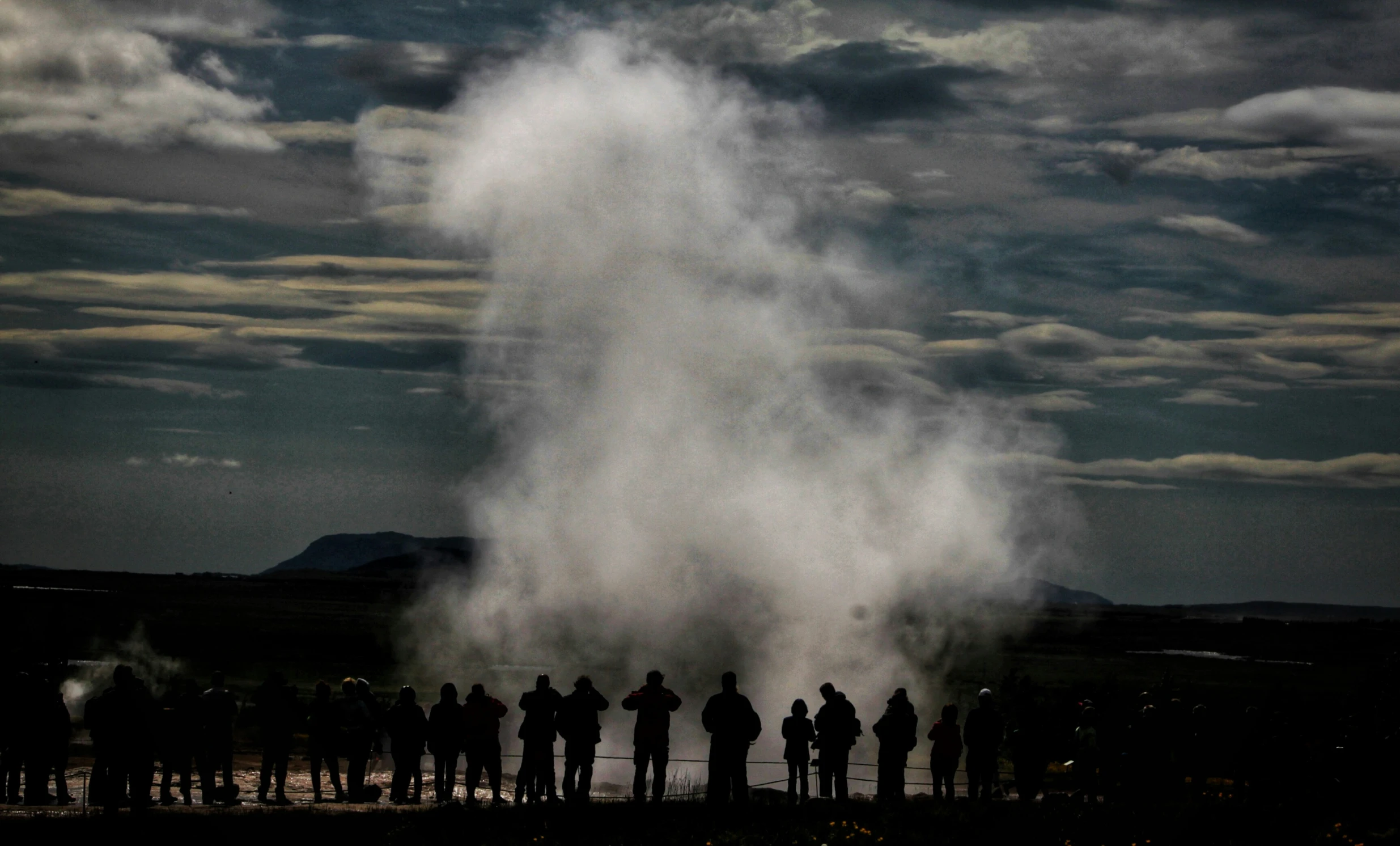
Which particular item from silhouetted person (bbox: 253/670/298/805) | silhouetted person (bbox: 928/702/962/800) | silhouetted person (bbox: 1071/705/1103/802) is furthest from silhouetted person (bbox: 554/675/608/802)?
silhouetted person (bbox: 1071/705/1103/802)

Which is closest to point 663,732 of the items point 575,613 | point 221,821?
point 221,821

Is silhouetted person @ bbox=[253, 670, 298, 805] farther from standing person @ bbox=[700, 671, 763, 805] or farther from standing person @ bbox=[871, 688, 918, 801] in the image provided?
Answer: standing person @ bbox=[871, 688, 918, 801]

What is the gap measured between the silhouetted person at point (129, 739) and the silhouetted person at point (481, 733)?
4905 millimetres

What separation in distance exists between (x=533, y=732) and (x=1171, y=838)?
10.4 metres

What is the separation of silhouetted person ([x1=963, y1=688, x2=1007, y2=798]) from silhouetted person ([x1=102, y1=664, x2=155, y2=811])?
13.4 meters

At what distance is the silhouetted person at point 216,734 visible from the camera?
75.3ft

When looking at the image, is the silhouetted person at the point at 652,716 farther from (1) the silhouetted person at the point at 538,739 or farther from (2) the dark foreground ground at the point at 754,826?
(1) the silhouetted person at the point at 538,739

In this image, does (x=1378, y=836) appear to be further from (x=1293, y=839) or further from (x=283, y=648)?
(x=283, y=648)

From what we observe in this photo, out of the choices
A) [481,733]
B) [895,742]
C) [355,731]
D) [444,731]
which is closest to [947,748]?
[895,742]

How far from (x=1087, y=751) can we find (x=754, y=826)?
6871mm

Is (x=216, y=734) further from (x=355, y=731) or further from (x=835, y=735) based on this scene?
(x=835, y=735)

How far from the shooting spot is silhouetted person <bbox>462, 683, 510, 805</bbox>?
23406mm

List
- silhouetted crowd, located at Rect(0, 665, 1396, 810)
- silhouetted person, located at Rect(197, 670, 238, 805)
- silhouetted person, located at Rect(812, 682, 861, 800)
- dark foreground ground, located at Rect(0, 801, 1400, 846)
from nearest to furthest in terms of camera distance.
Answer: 1. dark foreground ground, located at Rect(0, 801, 1400, 846)
2. silhouetted crowd, located at Rect(0, 665, 1396, 810)
3. silhouetted person, located at Rect(197, 670, 238, 805)
4. silhouetted person, located at Rect(812, 682, 861, 800)

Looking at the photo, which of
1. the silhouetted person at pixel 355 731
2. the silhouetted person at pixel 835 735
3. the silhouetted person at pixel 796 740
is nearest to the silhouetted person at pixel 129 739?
the silhouetted person at pixel 355 731
